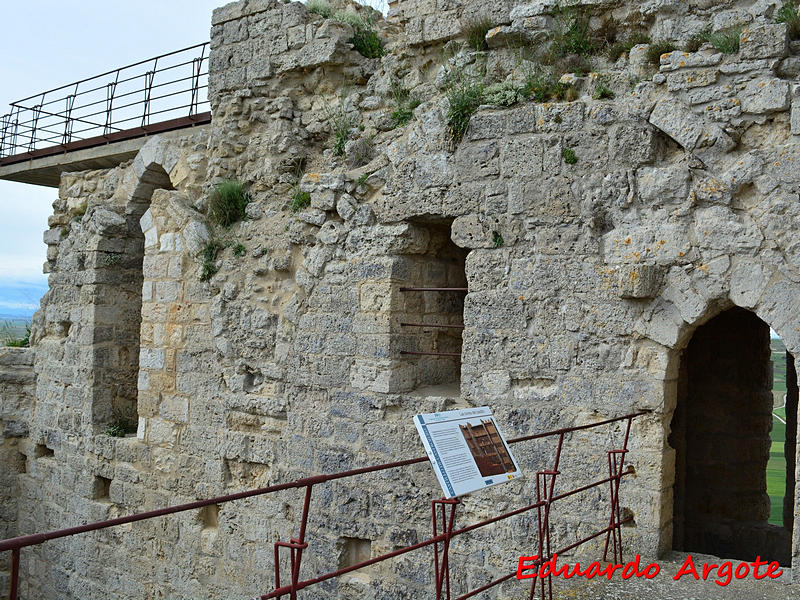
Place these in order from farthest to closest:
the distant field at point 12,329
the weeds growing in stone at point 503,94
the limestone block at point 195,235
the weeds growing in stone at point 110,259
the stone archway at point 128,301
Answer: the distant field at point 12,329
the weeds growing in stone at point 110,259
the stone archway at point 128,301
the limestone block at point 195,235
the weeds growing in stone at point 503,94

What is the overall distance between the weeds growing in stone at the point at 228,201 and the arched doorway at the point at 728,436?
4.03 m

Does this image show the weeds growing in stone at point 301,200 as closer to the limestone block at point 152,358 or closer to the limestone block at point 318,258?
the limestone block at point 318,258

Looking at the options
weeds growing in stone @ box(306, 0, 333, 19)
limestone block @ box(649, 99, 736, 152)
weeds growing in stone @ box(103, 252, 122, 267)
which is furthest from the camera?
weeds growing in stone @ box(103, 252, 122, 267)

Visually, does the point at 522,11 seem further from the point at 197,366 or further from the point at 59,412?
the point at 59,412

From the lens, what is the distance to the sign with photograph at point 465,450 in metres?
3.22

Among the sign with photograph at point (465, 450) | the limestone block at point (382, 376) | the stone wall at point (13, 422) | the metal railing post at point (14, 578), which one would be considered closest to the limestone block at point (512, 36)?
the limestone block at point (382, 376)

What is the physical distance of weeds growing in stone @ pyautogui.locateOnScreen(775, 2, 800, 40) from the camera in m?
4.12

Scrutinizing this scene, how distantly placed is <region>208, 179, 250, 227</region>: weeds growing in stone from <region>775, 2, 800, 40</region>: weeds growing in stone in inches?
157

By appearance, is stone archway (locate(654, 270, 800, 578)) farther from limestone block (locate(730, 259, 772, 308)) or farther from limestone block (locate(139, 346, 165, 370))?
limestone block (locate(139, 346, 165, 370))

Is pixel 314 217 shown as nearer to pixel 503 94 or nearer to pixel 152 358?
pixel 503 94

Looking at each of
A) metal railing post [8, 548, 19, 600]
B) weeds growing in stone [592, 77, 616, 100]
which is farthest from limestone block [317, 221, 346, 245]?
metal railing post [8, 548, 19, 600]

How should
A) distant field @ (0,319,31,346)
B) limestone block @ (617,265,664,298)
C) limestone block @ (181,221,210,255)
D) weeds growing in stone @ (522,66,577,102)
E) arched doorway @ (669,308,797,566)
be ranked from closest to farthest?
limestone block @ (617,265,664,298), weeds growing in stone @ (522,66,577,102), limestone block @ (181,221,210,255), arched doorway @ (669,308,797,566), distant field @ (0,319,31,346)

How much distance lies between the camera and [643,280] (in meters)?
4.32

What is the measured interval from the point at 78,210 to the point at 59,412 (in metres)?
2.08
